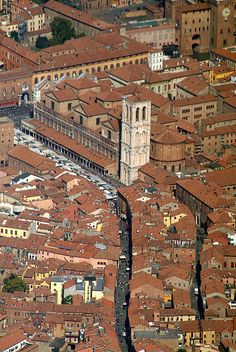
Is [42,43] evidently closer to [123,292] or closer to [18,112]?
[18,112]

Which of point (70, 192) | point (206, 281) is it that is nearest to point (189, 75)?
point (70, 192)

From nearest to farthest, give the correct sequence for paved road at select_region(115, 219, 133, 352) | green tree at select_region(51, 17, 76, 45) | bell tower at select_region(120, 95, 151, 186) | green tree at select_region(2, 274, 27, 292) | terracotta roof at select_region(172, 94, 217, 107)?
paved road at select_region(115, 219, 133, 352), green tree at select_region(2, 274, 27, 292), bell tower at select_region(120, 95, 151, 186), terracotta roof at select_region(172, 94, 217, 107), green tree at select_region(51, 17, 76, 45)

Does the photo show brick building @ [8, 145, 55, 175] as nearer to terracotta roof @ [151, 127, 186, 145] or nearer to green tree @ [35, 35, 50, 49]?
terracotta roof @ [151, 127, 186, 145]

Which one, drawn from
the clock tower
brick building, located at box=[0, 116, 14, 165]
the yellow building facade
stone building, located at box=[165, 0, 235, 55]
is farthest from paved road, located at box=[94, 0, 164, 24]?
the yellow building facade

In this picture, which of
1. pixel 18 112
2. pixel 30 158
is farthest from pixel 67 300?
pixel 18 112

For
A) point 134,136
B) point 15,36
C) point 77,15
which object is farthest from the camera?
point 77,15
